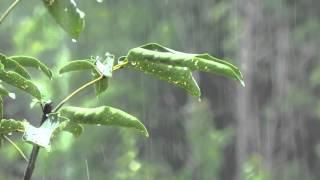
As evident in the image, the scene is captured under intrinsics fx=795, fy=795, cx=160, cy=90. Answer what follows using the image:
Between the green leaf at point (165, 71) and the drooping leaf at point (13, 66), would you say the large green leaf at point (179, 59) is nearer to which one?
the green leaf at point (165, 71)

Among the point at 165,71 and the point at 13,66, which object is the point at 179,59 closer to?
the point at 165,71

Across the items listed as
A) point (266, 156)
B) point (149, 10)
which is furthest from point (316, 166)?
point (149, 10)

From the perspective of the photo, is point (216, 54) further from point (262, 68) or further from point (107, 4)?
point (107, 4)

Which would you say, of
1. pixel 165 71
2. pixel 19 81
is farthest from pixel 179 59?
pixel 19 81

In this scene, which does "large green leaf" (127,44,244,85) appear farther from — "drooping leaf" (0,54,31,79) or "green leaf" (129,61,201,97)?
"drooping leaf" (0,54,31,79)

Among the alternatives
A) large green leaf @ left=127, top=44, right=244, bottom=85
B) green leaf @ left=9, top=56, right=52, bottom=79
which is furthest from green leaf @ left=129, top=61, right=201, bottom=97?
green leaf @ left=9, top=56, right=52, bottom=79

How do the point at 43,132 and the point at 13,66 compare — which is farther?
the point at 13,66
